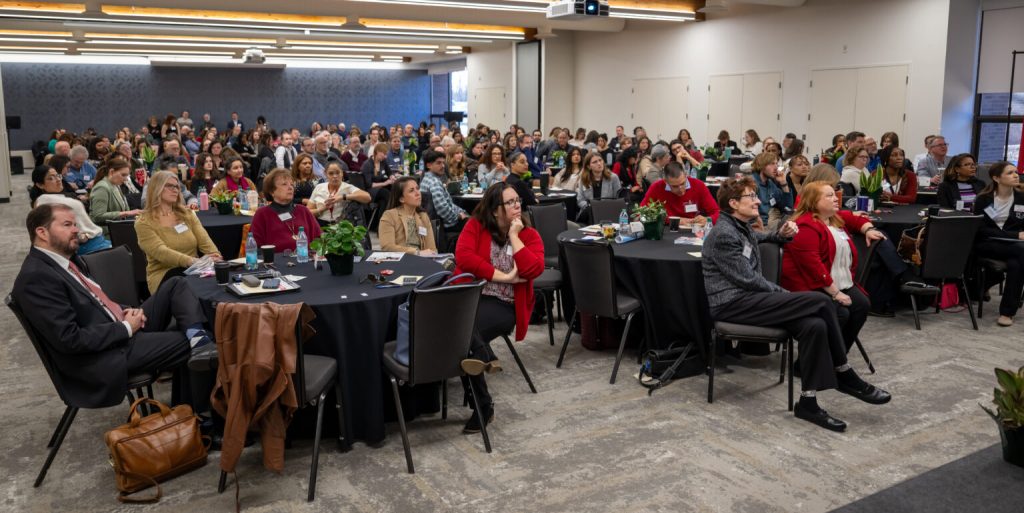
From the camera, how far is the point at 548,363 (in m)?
5.06

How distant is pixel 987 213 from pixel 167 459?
6142mm

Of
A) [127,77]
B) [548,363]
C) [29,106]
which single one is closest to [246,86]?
[127,77]

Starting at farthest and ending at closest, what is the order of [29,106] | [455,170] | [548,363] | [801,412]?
[29,106] → [455,170] → [548,363] → [801,412]

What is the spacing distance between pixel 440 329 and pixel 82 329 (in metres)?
1.54

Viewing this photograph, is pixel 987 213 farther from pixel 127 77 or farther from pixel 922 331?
pixel 127 77

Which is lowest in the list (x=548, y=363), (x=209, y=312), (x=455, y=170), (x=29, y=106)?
(x=548, y=363)

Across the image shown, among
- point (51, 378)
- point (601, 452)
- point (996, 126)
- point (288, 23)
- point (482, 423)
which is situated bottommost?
point (601, 452)

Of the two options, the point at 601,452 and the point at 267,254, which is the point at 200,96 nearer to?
the point at 267,254

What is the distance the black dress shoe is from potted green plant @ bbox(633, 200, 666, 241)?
1615 mm

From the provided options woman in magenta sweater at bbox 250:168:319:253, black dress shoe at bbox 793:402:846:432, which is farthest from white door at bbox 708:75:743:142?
black dress shoe at bbox 793:402:846:432

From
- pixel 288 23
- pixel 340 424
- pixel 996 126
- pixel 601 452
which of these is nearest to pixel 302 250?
pixel 340 424

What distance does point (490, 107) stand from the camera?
838 inches

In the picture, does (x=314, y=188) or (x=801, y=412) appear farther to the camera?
(x=314, y=188)

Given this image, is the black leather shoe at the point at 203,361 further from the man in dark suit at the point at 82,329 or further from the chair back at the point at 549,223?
the chair back at the point at 549,223
